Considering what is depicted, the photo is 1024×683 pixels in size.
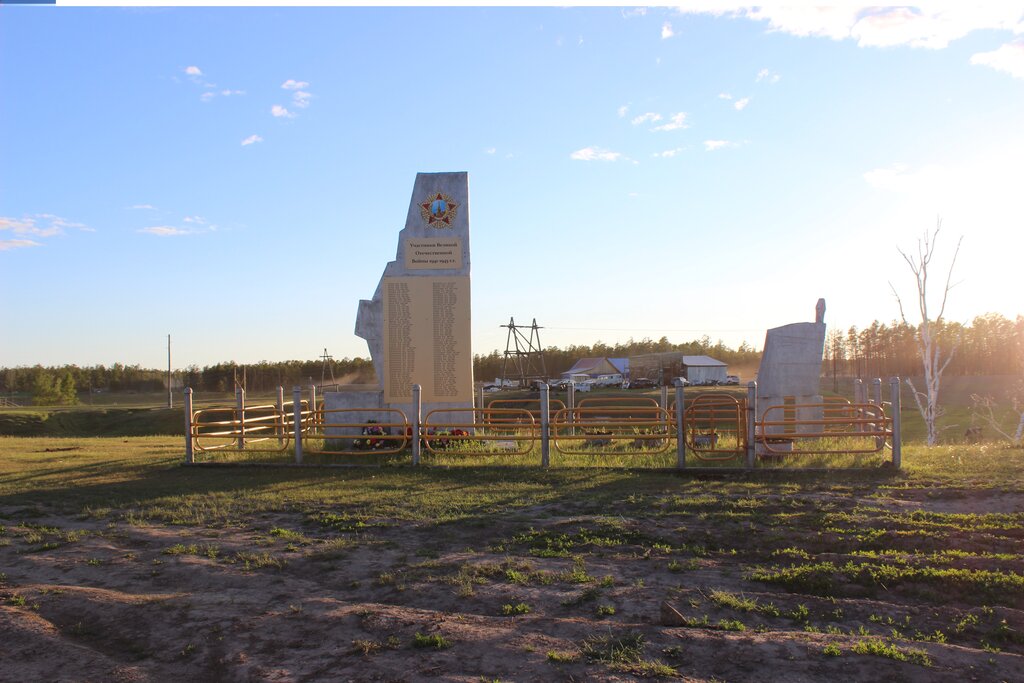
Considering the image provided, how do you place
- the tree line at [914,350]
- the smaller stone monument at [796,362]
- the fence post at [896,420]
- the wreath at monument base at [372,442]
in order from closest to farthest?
the fence post at [896,420] < the smaller stone monument at [796,362] < the wreath at monument base at [372,442] < the tree line at [914,350]

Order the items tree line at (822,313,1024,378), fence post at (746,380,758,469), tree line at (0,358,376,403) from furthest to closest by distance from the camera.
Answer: tree line at (822,313,1024,378) < tree line at (0,358,376,403) < fence post at (746,380,758,469)

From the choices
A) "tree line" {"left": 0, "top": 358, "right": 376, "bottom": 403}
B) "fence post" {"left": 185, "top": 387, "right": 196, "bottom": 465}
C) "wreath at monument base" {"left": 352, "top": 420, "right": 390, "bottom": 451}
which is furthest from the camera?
"tree line" {"left": 0, "top": 358, "right": 376, "bottom": 403}

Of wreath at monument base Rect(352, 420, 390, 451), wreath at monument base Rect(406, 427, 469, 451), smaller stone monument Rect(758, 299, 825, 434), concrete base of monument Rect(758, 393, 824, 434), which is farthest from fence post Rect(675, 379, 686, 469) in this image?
wreath at monument base Rect(352, 420, 390, 451)

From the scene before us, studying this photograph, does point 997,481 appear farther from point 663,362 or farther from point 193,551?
point 663,362

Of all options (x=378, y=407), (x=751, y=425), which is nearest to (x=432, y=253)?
(x=378, y=407)

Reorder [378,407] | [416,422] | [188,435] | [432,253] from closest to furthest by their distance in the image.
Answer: [416,422]
[188,435]
[378,407]
[432,253]

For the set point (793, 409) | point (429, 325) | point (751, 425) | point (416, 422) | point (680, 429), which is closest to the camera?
point (751, 425)

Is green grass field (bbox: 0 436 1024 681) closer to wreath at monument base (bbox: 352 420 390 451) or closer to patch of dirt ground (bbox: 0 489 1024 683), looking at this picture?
patch of dirt ground (bbox: 0 489 1024 683)

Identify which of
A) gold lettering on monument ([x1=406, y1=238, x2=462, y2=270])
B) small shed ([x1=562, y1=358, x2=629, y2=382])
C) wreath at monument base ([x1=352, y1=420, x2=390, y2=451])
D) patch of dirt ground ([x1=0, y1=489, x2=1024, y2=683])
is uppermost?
gold lettering on monument ([x1=406, y1=238, x2=462, y2=270])

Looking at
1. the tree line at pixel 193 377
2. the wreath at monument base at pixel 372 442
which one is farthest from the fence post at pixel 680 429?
the tree line at pixel 193 377

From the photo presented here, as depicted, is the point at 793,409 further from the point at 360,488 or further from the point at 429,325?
the point at 360,488

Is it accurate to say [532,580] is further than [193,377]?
No

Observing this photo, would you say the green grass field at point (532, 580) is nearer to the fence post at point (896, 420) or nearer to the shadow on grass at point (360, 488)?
the shadow on grass at point (360, 488)

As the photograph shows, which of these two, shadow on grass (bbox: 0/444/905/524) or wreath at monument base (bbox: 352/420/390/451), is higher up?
wreath at monument base (bbox: 352/420/390/451)
